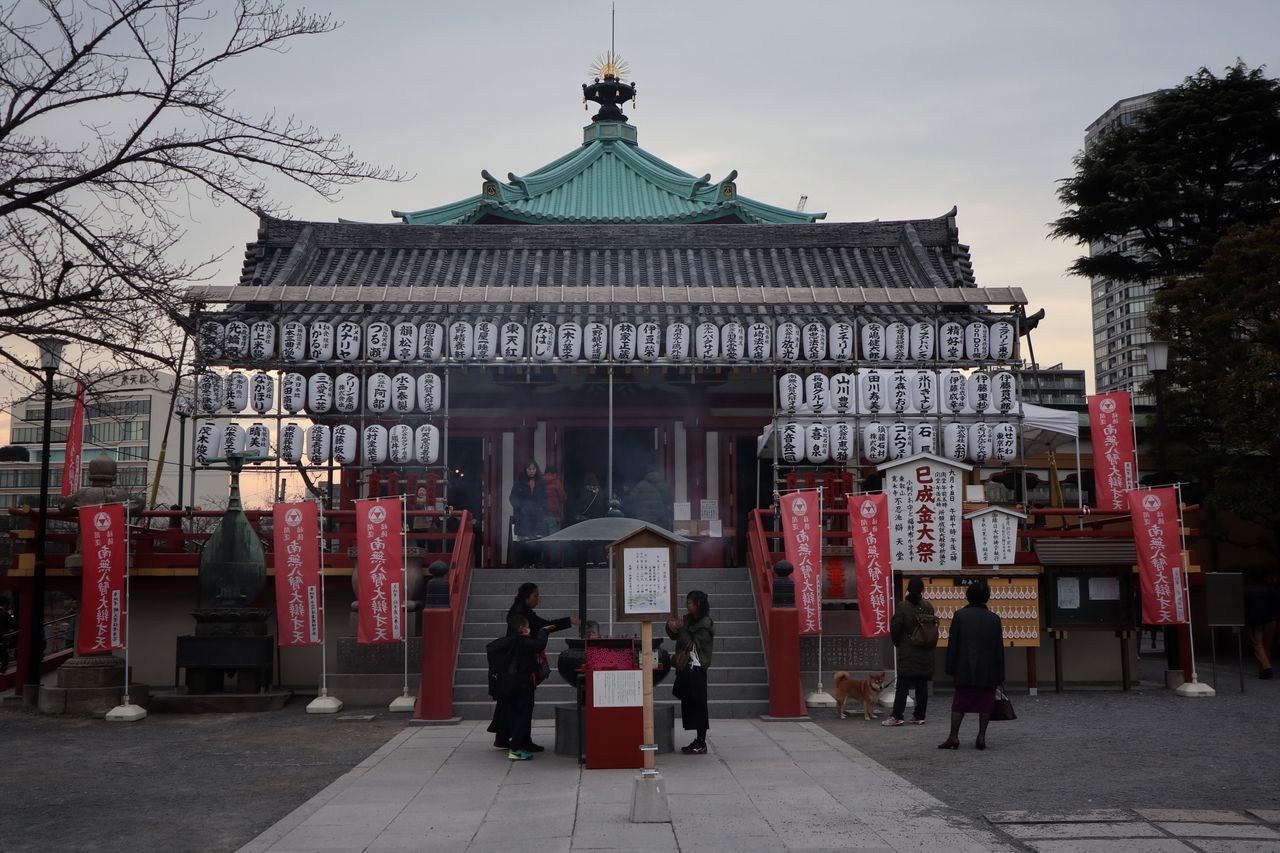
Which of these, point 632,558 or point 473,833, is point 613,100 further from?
point 473,833

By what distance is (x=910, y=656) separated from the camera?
525 inches

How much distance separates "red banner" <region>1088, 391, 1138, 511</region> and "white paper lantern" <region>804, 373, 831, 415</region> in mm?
4137

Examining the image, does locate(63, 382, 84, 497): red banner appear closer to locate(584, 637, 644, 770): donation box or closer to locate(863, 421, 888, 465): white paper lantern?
locate(584, 637, 644, 770): donation box

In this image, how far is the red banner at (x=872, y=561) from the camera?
49.4 feet

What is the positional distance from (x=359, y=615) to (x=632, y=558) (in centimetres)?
646

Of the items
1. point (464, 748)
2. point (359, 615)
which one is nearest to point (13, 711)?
point (359, 615)

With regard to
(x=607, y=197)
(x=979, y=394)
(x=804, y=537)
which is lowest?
(x=804, y=537)

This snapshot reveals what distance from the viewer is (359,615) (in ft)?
49.3

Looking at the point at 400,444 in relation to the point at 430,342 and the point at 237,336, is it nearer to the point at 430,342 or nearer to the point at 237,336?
the point at 430,342

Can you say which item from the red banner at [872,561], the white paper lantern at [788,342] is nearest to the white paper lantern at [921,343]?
the white paper lantern at [788,342]

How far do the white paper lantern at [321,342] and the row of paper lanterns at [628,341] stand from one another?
0.02 metres

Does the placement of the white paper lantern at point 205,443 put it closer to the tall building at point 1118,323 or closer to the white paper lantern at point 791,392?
the white paper lantern at point 791,392

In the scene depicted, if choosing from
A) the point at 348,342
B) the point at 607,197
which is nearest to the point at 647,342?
the point at 348,342

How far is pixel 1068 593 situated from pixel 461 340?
10082 mm
